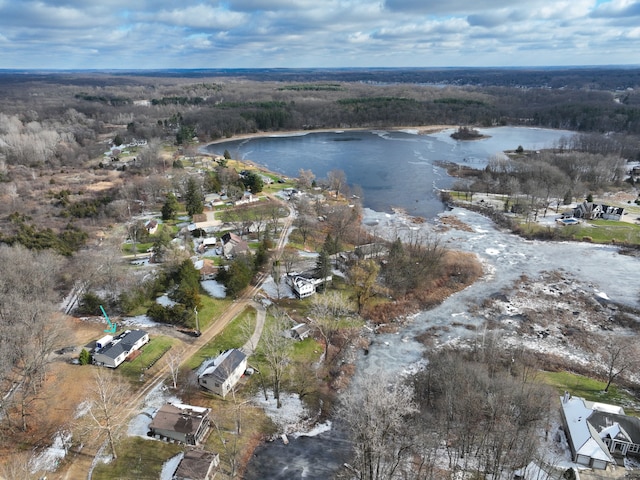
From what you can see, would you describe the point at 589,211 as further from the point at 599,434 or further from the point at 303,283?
the point at 599,434

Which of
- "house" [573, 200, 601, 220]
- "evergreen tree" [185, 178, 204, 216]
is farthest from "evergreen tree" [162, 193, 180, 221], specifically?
"house" [573, 200, 601, 220]

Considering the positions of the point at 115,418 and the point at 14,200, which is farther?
the point at 14,200

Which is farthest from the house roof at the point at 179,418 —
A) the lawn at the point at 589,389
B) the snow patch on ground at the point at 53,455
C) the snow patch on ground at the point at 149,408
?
the lawn at the point at 589,389

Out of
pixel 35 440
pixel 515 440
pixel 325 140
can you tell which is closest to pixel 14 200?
pixel 35 440

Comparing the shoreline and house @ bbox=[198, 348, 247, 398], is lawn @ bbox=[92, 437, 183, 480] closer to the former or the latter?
house @ bbox=[198, 348, 247, 398]

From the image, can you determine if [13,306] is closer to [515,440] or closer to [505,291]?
[515,440]

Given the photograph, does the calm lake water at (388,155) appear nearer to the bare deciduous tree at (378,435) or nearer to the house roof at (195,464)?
the bare deciduous tree at (378,435)

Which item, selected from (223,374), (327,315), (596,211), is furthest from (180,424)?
(596,211)
